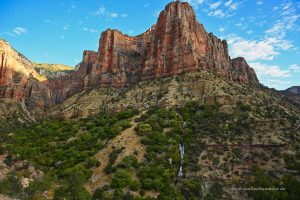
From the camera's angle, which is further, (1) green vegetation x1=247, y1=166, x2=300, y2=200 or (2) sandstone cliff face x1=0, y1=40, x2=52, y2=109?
(2) sandstone cliff face x1=0, y1=40, x2=52, y2=109

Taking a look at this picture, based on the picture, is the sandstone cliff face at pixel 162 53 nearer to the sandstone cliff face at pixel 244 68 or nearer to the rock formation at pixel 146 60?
the rock formation at pixel 146 60

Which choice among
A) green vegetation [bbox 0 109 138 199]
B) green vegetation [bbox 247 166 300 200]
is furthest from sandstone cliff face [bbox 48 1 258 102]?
green vegetation [bbox 247 166 300 200]

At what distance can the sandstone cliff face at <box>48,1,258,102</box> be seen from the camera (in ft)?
336

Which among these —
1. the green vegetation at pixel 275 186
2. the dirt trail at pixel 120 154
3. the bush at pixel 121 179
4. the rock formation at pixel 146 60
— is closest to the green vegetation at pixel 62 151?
the dirt trail at pixel 120 154

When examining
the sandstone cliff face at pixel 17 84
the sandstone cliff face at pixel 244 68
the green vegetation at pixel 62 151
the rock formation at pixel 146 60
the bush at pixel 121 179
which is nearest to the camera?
the green vegetation at pixel 62 151

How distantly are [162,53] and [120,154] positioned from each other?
5089cm

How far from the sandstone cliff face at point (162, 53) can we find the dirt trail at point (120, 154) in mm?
33347

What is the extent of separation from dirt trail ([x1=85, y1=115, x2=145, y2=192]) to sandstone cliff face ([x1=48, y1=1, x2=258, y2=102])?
33347mm

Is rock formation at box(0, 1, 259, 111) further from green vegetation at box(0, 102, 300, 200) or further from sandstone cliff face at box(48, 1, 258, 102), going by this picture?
green vegetation at box(0, 102, 300, 200)

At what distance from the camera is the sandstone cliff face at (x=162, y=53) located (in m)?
102

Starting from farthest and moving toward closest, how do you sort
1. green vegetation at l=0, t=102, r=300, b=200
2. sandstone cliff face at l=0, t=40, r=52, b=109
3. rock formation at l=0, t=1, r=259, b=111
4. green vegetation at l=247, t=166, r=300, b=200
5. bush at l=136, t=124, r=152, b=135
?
sandstone cliff face at l=0, t=40, r=52, b=109 < rock formation at l=0, t=1, r=259, b=111 < bush at l=136, t=124, r=152, b=135 < green vegetation at l=0, t=102, r=300, b=200 < green vegetation at l=247, t=166, r=300, b=200

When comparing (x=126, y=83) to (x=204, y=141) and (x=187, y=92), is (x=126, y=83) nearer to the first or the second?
(x=187, y=92)

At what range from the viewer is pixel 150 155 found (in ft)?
206

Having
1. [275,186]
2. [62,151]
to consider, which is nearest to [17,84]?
[62,151]
